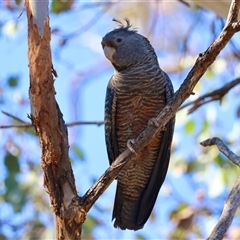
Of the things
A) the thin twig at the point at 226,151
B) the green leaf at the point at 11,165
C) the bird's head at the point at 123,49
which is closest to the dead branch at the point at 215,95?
the bird's head at the point at 123,49

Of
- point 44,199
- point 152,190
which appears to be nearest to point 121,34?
point 152,190

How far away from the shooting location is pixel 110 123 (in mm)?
3346

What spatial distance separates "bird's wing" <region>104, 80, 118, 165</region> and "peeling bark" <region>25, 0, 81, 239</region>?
0.88 meters

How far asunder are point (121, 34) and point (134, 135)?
60 centimetres

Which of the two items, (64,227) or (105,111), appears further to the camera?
(105,111)

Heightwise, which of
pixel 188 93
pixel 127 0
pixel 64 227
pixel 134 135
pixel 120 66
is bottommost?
pixel 64 227

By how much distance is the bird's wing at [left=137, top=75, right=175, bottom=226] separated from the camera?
3283 millimetres

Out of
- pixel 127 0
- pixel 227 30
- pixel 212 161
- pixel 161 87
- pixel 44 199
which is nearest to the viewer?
pixel 227 30

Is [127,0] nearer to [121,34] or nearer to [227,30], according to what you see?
[121,34]

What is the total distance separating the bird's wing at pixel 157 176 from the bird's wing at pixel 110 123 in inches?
10.5

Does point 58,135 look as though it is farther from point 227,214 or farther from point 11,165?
point 11,165

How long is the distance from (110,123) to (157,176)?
16.6 inches

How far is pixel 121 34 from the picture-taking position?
3379mm

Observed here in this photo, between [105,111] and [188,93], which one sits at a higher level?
[105,111]
